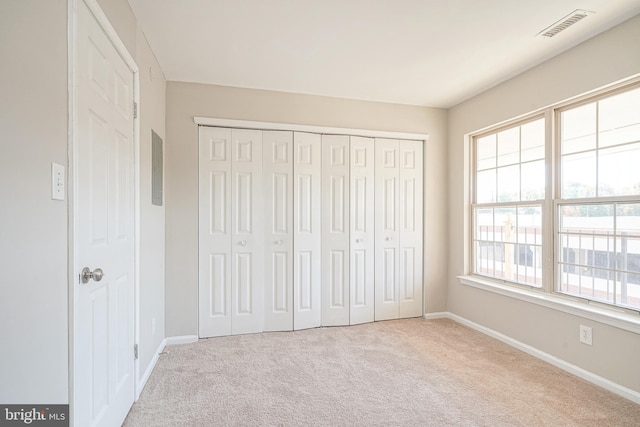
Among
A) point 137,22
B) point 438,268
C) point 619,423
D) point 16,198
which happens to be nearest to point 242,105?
point 137,22

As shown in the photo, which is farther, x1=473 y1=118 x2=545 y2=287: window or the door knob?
x1=473 y1=118 x2=545 y2=287: window

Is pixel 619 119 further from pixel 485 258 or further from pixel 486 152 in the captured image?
pixel 485 258

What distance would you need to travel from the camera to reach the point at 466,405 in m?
2.07

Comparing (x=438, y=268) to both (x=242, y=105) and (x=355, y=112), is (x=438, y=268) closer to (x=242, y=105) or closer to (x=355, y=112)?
(x=355, y=112)

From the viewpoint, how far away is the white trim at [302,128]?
126 inches

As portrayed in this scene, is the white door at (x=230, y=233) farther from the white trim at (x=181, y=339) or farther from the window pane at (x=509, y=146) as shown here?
the window pane at (x=509, y=146)

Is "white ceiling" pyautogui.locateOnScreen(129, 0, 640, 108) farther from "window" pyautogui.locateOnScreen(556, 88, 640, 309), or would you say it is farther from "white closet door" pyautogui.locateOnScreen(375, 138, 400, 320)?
"white closet door" pyautogui.locateOnScreen(375, 138, 400, 320)

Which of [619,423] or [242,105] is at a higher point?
[242,105]

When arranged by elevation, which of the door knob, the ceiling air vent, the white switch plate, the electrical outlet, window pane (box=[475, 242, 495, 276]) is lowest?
the electrical outlet

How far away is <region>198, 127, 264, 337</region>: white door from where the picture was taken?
10.5 ft

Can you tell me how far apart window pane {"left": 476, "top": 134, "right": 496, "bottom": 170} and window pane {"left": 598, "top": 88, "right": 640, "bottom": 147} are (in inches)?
42.1

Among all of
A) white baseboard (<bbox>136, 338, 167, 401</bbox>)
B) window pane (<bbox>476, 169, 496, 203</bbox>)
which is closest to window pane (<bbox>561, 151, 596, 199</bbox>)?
window pane (<bbox>476, 169, 496, 203</bbox>)

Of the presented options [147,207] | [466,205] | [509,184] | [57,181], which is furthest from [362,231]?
[57,181]

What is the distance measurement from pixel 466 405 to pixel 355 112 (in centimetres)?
298
